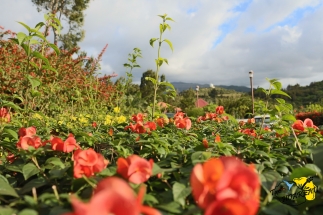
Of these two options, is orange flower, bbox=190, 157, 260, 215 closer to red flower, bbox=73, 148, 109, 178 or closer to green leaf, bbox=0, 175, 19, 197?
red flower, bbox=73, 148, 109, 178

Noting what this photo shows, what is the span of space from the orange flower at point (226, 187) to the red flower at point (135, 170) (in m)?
0.23

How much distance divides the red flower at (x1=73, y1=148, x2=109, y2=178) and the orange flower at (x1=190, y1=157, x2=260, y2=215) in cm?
38

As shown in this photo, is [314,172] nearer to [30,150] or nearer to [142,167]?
[142,167]

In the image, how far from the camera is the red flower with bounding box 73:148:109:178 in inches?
34.0

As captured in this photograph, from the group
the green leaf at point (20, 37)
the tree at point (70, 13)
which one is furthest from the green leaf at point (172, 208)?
the tree at point (70, 13)

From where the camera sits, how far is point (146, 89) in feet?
77.8

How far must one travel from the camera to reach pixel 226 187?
1.75 ft

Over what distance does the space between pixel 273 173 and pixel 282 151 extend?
1.77 ft

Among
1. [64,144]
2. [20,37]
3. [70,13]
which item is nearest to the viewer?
[64,144]

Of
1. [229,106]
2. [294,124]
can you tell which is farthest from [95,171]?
[229,106]

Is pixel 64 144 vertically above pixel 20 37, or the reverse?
pixel 20 37

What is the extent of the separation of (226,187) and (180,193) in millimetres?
282

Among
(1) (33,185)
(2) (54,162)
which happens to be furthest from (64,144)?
(1) (33,185)

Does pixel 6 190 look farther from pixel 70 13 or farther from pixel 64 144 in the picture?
pixel 70 13
